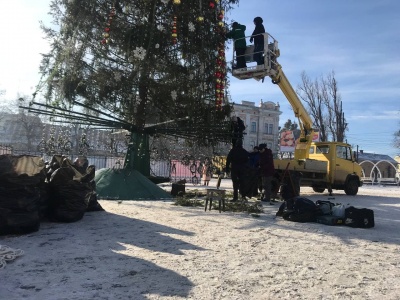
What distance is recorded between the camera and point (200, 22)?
39.3ft

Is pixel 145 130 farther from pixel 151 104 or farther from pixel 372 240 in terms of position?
pixel 372 240

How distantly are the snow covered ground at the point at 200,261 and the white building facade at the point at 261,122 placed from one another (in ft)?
228

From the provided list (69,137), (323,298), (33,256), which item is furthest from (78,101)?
(323,298)

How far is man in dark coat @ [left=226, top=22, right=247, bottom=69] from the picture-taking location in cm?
1339

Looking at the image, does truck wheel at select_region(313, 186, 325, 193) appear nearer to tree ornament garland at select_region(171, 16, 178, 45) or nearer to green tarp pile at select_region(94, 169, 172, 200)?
green tarp pile at select_region(94, 169, 172, 200)

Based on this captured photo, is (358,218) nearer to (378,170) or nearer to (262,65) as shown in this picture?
(262,65)

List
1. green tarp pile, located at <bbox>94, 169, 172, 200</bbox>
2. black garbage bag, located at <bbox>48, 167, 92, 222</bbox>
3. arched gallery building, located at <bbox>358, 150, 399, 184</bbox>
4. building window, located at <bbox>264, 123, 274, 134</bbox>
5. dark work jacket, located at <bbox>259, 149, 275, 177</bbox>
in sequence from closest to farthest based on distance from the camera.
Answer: black garbage bag, located at <bbox>48, 167, 92, 222</bbox>
green tarp pile, located at <bbox>94, 169, 172, 200</bbox>
dark work jacket, located at <bbox>259, 149, 275, 177</bbox>
arched gallery building, located at <bbox>358, 150, 399, 184</bbox>
building window, located at <bbox>264, 123, 274, 134</bbox>

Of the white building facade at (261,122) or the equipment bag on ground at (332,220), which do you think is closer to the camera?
the equipment bag on ground at (332,220)

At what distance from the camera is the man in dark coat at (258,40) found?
13.4 metres

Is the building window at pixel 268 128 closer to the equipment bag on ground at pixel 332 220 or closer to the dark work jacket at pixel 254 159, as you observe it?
the dark work jacket at pixel 254 159

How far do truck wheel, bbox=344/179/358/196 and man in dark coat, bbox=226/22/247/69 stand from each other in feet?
30.6

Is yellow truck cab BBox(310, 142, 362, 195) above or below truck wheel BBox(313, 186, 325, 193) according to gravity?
above

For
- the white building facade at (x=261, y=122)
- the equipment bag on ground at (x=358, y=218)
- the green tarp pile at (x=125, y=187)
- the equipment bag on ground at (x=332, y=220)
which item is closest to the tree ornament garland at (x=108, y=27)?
the green tarp pile at (x=125, y=187)

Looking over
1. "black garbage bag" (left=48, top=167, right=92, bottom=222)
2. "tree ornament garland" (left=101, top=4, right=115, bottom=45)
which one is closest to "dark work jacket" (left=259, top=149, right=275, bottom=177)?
"tree ornament garland" (left=101, top=4, right=115, bottom=45)
